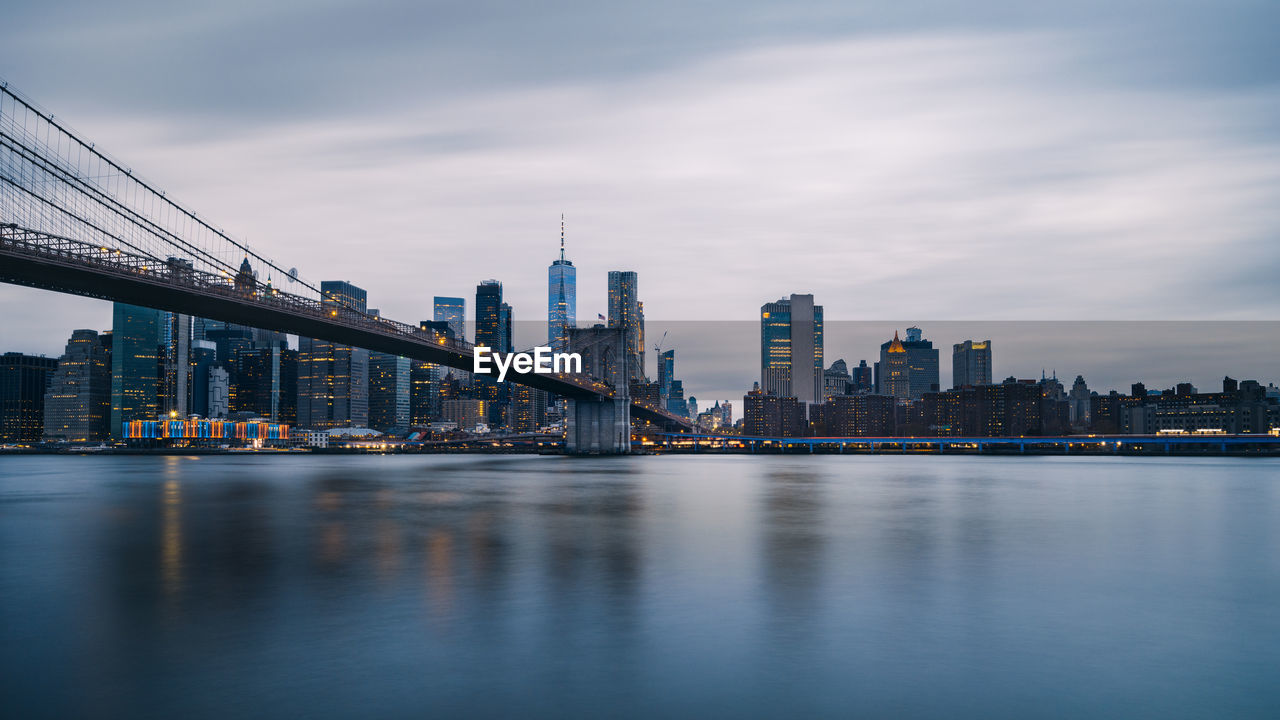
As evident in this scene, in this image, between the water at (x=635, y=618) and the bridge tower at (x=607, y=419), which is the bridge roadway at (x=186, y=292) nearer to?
the water at (x=635, y=618)

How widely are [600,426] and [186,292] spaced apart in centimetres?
7189

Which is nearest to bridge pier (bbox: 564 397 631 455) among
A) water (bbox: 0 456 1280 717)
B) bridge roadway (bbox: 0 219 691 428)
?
bridge roadway (bbox: 0 219 691 428)

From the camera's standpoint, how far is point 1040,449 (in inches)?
7057

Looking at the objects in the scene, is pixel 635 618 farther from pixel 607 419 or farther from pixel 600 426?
pixel 600 426

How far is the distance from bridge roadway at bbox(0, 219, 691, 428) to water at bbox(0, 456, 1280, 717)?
13872 mm

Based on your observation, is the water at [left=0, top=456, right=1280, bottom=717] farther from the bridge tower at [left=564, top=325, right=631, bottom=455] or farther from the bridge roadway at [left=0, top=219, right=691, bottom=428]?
the bridge tower at [left=564, top=325, right=631, bottom=455]

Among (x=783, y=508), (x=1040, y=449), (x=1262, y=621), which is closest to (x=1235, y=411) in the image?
(x=1040, y=449)

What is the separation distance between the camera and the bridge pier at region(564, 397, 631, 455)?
111 meters

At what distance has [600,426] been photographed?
112625mm

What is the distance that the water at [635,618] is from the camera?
28.8 feet

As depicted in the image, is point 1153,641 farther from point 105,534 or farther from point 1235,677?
point 105,534

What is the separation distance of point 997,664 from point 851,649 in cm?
175

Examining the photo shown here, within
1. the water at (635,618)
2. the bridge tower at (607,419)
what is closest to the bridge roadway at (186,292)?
the water at (635,618)

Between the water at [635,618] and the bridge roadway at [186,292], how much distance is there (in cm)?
1387
